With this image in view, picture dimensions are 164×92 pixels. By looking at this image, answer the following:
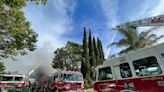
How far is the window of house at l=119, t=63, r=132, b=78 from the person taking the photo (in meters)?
8.58

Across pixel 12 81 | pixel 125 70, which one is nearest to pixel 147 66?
pixel 125 70

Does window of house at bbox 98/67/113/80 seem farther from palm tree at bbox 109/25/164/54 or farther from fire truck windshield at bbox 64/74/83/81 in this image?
palm tree at bbox 109/25/164/54

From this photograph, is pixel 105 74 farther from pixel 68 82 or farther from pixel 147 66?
pixel 68 82

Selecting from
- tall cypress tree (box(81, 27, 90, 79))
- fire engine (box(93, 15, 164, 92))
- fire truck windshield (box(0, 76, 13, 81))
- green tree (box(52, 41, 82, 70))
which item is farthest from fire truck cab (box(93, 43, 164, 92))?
green tree (box(52, 41, 82, 70))

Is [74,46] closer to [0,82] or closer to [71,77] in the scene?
[0,82]

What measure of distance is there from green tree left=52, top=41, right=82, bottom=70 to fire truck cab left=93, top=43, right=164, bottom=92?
103ft

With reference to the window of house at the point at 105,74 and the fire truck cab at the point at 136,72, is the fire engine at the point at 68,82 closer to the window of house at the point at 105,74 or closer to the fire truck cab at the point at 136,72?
the window of house at the point at 105,74

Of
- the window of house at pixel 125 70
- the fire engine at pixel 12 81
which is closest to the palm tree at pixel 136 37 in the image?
the window of house at pixel 125 70

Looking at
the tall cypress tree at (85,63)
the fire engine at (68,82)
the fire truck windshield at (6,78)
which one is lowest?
the fire engine at (68,82)

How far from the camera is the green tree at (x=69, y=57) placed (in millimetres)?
41781

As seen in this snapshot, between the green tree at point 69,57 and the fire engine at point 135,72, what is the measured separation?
30857mm

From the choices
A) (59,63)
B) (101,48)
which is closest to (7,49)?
(59,63)

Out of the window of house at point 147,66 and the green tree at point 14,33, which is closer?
the window of house at point 147,66

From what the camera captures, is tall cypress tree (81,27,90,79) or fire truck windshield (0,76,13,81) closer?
fire truck windshield (0,76,13,81)
